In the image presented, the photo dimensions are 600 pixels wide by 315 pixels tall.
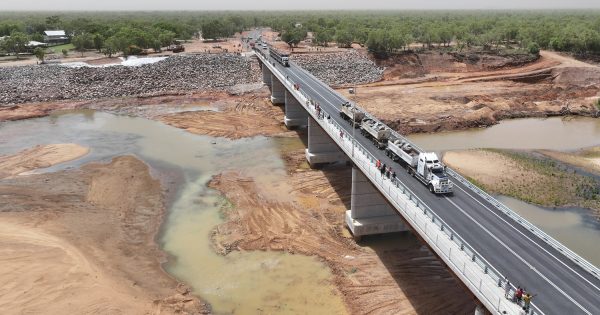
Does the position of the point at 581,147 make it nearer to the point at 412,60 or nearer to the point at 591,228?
the point at 591,228

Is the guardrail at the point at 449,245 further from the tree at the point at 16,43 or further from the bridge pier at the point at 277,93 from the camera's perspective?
the tree at the point at 16,43

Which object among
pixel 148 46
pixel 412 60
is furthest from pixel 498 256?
pixel 148 46

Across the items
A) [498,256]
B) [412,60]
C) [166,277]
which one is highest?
[412,60]

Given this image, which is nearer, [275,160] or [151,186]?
[151,186]

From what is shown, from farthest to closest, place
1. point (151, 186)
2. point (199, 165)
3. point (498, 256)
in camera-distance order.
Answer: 1. point (199, 165)
2. point (151, 186)
3. point (498, 256)

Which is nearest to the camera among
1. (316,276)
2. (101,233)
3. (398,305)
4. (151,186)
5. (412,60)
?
(398,305)

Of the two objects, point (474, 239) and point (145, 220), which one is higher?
point (474, 239)

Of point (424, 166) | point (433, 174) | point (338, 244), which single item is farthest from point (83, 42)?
point (433, 174)
